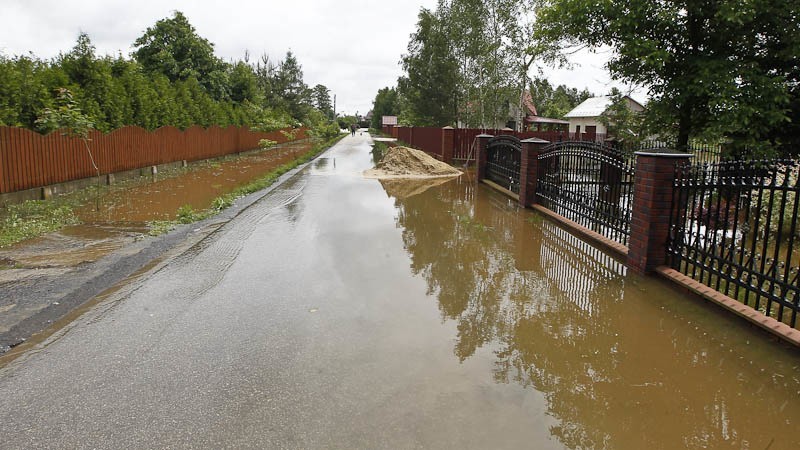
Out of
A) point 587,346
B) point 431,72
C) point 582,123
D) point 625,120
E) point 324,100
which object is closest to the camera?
point 587,346

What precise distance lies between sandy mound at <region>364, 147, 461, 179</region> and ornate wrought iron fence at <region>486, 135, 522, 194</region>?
278 cm

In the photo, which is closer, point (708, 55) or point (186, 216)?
point (708, 55)

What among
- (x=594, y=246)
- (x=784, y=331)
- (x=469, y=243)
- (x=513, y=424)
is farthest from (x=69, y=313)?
(x=594, y=246)

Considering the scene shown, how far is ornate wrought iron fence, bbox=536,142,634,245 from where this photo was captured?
7.89m

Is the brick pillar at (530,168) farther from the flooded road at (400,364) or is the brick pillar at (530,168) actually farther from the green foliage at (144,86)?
the green foliage at (144,86)

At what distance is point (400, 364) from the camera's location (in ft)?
13.3

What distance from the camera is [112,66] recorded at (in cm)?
1781

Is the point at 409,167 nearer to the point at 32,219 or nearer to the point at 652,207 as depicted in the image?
the point at 32,219

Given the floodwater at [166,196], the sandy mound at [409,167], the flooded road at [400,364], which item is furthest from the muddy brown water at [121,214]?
the sandy mound at [409,167]

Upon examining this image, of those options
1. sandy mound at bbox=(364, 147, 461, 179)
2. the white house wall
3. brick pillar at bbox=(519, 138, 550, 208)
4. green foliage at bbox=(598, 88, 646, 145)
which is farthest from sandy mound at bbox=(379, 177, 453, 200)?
the white house wall

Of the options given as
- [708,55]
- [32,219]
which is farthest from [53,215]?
[708,55]

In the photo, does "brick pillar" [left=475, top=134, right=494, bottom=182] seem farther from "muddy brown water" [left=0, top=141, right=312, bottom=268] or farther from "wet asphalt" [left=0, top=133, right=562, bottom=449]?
"wet asphalt" [left=0, top=133, right=562, bottom=449]

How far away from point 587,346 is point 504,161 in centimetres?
1141

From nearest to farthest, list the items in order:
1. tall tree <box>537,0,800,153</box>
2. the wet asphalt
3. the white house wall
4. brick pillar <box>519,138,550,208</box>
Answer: the wet asphalt < tall tree <box>537,0,800,153</box> < brick pillar <box>519,138,550,208</box> < the white house wall
